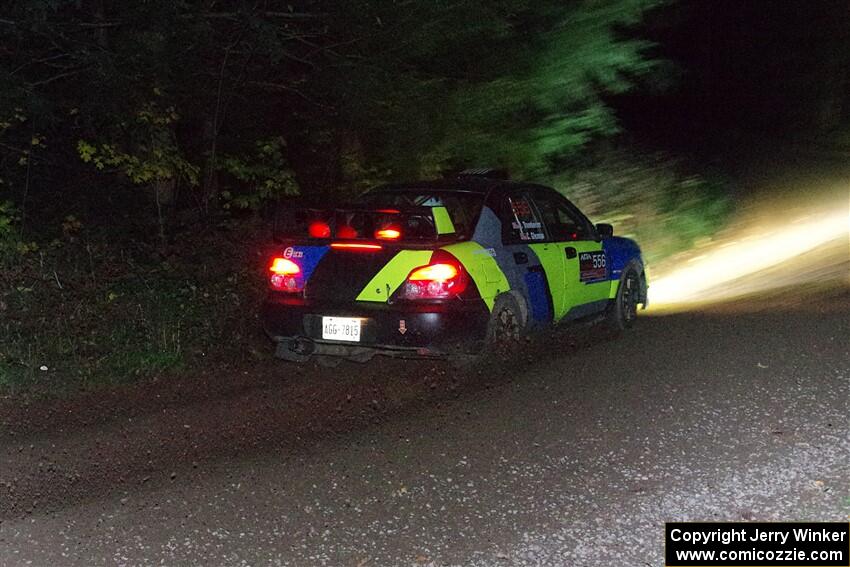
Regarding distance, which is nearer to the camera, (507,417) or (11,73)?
(507,417)

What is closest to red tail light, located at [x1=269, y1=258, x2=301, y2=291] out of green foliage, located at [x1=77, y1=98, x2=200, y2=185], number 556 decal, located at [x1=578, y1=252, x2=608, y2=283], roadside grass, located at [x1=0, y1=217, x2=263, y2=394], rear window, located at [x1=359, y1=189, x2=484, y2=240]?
rear window, located at [x1=359, y1=189, x2=484, y2=240]

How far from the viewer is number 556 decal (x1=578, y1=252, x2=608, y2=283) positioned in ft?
30.3

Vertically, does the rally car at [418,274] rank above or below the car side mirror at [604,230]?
below

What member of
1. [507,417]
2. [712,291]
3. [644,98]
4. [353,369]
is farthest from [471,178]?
[644,98]

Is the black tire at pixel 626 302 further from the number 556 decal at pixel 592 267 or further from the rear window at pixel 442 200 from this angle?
the rear window at pixel 442 200

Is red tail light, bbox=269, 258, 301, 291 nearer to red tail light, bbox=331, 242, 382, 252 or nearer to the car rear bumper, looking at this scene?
the car rear bumper

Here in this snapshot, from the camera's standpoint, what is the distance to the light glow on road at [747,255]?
44.4 feet

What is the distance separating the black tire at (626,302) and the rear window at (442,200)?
2.23m

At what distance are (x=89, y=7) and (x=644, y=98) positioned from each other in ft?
57.3

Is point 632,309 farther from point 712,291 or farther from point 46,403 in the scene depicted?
point 46,403

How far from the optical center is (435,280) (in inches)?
290

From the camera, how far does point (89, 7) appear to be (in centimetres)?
1223

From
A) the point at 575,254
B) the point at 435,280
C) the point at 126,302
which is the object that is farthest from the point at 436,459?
the point at 126,302

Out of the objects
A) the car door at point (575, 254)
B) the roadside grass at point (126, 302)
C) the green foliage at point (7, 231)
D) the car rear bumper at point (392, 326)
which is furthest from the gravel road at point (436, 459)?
the green foliage at point (7, 231)
